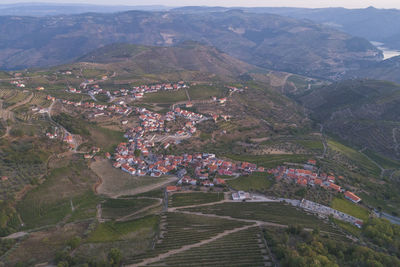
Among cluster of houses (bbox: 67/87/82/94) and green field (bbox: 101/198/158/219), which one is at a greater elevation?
cluster of houses (bbox: 67/87/82/94)

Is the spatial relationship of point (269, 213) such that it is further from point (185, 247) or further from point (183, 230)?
point (185, 247)

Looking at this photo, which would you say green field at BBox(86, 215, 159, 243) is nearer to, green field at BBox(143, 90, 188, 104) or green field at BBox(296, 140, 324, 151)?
green field at BBox(296, 140, 324, 151)

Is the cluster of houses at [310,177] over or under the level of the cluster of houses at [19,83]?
under

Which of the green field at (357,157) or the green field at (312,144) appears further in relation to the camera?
the green field at (312,144)

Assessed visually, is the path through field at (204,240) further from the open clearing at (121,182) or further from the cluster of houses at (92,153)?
the cluster of houses at (92,153)

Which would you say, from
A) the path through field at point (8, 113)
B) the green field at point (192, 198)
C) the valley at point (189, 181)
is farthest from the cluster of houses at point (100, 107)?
the green field at point (192, 198)

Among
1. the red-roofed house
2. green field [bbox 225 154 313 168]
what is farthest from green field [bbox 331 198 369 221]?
green field [bbox 225 154 313 168]
